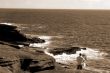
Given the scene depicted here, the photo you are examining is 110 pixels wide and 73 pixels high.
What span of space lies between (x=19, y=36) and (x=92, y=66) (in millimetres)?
17110

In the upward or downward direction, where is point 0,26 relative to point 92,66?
upward

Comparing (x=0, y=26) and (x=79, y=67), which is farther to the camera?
(x=0, y=26)

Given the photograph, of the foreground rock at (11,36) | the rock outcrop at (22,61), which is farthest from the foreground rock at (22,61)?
the foreground rock at (11,36)

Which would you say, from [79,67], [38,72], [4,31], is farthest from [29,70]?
[4,31]

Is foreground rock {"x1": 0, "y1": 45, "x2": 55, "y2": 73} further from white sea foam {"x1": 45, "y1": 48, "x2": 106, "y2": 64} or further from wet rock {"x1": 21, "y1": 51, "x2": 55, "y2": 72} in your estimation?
white sea foam {"x1": 45, "y1": 48, "x2": 106, "y2": 64}

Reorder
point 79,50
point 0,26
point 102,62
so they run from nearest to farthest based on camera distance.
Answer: point 102,62 → point 79,50 → point 0,26

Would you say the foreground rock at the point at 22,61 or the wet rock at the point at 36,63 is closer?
the foreground rock at the point at 22,61

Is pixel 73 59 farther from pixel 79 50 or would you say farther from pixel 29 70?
pixel 29 70

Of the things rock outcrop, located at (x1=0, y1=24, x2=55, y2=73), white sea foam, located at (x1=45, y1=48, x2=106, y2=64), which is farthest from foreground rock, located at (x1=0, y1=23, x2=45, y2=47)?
rock outcrop, located at (x1=0, y1=24, x2=55, y2=73)

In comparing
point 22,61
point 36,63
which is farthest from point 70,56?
point 22,61

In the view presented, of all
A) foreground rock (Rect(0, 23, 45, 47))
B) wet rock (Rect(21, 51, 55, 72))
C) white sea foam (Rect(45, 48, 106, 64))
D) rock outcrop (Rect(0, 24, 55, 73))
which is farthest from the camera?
foreground rock (Rect(0, 23, 45, 47))

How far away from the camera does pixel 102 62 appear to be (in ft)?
131

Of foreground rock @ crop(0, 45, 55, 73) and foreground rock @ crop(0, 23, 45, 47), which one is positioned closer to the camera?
foreground rock @ crop(0, 45, 55, 73)

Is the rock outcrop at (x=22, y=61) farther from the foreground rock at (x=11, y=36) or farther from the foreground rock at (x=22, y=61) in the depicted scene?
the foreground rock at (x=11, y=36)
